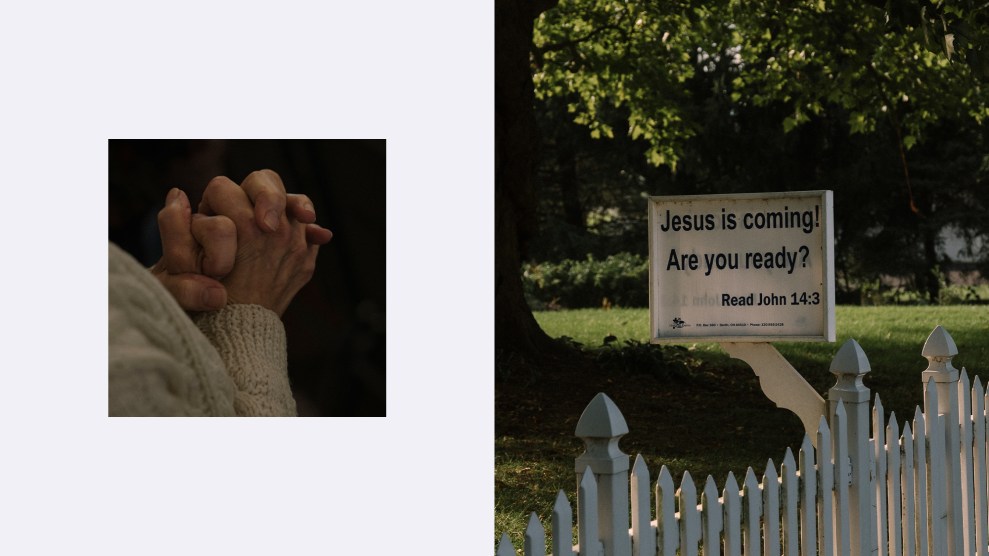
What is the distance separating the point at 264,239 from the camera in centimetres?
359

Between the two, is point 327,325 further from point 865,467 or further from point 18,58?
point 865,467

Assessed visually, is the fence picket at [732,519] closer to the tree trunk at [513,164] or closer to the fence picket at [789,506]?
the fence picket at [789,506]

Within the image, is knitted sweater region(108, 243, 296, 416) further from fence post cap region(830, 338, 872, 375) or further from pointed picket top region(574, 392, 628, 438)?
pointed picket top region(574, 392, 628, 438)

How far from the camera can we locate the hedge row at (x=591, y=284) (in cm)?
1660

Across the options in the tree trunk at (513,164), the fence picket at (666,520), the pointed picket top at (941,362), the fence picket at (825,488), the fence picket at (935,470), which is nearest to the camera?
the fence picket at (666,520)

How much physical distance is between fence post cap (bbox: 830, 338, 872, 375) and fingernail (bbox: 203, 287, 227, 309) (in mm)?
1892

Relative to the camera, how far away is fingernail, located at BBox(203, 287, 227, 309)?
11.4ft

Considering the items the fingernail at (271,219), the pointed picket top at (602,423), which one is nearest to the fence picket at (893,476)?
the pointed picket top at (602,423)

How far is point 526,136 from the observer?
7.82 metres

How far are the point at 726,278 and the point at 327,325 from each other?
1.44 meters

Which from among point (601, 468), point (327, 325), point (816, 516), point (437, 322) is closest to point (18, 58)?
point (327, 325)

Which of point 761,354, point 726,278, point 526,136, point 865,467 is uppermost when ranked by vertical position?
point 526,136

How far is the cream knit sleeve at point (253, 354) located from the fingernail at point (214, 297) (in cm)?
3

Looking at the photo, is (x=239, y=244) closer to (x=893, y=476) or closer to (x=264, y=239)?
(x=264, y=239)
